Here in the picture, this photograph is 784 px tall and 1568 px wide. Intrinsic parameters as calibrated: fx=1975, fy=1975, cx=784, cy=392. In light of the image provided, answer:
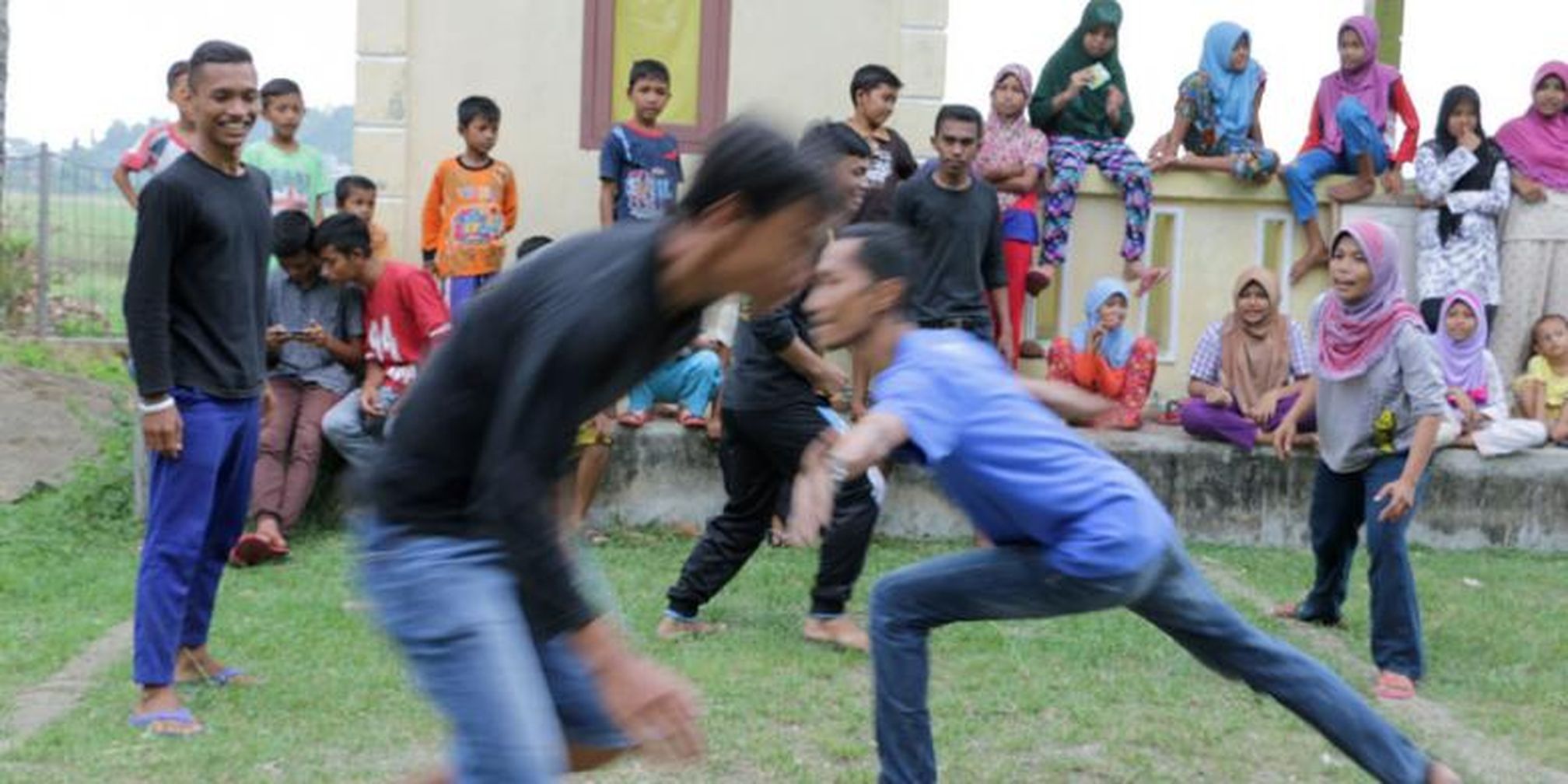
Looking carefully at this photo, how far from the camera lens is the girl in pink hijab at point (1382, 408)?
684 centimetres

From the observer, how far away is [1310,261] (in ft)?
37.6

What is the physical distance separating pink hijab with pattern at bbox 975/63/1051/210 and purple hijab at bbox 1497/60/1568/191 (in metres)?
2.74

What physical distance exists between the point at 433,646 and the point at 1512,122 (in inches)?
374

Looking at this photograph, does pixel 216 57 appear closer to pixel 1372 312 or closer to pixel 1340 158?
pixel 1372 312

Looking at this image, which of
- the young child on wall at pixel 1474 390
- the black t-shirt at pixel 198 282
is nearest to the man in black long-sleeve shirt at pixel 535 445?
the black t-shirt at pixel 198 282

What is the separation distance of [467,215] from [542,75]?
1229 mm

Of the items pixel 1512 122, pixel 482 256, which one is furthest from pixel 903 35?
pixel 1512 122

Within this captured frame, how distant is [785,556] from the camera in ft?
30.2

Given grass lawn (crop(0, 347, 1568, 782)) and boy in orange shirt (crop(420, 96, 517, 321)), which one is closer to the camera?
grass lawn (crop(0, 347, 1568, 782))

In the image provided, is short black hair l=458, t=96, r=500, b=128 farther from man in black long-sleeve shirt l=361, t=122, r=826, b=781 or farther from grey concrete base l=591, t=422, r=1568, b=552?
man in black long-sleeve shirt l=361, t=122, r=826, b=781

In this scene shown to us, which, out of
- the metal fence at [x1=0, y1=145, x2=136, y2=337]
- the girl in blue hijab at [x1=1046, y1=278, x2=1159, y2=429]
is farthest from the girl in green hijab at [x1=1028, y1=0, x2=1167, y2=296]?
the metal fence at [x1=0, y1=145, x2=136, y2=337]

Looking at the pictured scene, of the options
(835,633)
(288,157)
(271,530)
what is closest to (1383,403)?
(835,633)

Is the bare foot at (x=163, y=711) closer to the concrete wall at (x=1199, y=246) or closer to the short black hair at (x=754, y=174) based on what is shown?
the short black hair at (x=754, y=174)

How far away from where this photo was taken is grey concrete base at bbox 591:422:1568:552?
10.1 metres
